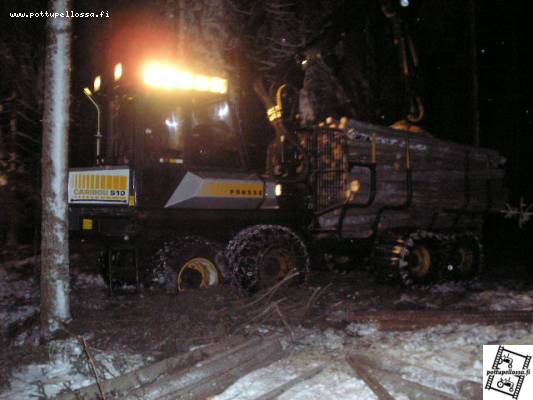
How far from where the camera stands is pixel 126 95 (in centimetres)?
A: 669

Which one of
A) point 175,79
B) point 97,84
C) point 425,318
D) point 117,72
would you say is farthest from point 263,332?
point 97,84

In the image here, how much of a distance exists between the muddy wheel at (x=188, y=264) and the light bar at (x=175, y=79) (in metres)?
2.09

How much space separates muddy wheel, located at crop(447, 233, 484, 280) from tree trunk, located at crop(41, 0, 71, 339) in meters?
7.32

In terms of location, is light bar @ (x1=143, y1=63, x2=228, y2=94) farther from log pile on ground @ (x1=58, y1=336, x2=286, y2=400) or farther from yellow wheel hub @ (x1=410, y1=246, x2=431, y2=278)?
yellow wheel hub @ (x1=410, y1=246, x2=431, y2=278)

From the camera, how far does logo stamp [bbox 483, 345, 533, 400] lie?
389cm

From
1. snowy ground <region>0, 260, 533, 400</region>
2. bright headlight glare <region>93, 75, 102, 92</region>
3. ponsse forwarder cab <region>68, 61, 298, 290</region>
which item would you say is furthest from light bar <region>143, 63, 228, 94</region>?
snowy ground <region>0, 260, 533, 400</region>

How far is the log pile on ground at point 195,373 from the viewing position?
3.66 m

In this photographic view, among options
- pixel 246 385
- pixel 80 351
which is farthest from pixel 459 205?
pixel 80 351

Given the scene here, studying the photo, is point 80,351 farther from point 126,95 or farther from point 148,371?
point 126,95

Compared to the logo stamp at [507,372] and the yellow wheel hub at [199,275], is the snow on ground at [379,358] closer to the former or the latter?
the logo stamp at [507,372]

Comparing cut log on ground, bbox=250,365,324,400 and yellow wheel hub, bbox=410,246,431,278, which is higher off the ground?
yellow wheel hub, bbox=410,246,431,278

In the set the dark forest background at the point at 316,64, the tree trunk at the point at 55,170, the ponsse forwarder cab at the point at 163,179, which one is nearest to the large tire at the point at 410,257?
the dark forest background at the point at 316,64

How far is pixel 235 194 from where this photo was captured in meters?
7.05

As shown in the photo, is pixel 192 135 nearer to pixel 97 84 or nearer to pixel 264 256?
pixel 97 84
